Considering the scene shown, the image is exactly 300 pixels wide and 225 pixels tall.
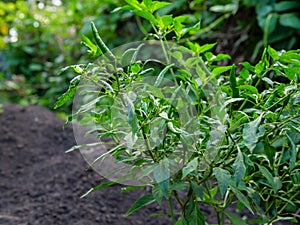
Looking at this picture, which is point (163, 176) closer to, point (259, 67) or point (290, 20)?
point (259, 67)

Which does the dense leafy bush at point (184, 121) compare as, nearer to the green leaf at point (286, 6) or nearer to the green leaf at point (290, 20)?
the green leaf at point (290, 20)

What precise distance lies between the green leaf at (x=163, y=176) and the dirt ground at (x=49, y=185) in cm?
94

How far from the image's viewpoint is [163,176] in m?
0.86

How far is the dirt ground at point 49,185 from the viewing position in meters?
1.79

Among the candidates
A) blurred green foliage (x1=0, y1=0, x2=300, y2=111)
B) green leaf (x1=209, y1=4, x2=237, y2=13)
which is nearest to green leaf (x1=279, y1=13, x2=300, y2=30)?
blurred green foliage (x1=0, y1=0, x2=300, y2=111)

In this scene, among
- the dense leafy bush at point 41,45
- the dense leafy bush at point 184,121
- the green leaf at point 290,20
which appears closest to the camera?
the dense leafy bush at point 184,121

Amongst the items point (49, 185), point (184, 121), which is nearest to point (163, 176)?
point (184, 121)

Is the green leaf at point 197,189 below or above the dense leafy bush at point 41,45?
above

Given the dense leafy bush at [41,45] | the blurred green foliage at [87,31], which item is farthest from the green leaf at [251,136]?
the dense leafy bush at [41,45]

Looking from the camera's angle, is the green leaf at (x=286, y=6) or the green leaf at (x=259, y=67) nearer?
the green leaf at (x=259, y=67)

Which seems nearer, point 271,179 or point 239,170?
point 239,170

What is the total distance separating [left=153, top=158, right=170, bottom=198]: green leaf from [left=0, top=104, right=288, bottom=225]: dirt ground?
937 mm

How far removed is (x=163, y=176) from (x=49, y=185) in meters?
1.38

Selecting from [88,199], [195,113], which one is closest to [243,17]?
[88,199]
